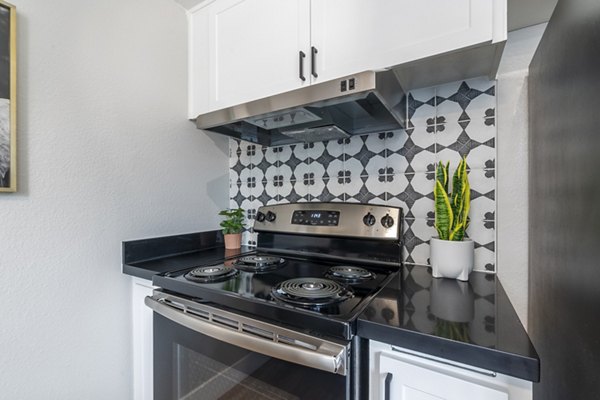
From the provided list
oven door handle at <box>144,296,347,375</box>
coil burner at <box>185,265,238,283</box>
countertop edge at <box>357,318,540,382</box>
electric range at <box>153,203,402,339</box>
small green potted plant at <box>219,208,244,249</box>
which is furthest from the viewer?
small green potted plant at <box>219,208,244,249</box>

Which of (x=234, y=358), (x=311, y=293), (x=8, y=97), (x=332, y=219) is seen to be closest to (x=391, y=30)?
(x=332, y=219)

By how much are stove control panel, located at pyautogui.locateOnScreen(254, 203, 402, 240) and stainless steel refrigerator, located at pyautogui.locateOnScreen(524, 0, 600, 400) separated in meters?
0.45

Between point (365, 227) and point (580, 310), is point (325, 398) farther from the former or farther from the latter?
point (365, 227)

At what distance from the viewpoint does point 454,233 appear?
958 mm

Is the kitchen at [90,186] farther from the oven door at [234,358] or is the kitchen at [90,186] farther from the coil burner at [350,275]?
the coil burner at [350,275]

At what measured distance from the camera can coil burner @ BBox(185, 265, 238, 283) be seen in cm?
94

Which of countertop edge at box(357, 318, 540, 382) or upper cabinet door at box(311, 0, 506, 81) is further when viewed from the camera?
upper cabinet door at box(311, 0, 506, 81)

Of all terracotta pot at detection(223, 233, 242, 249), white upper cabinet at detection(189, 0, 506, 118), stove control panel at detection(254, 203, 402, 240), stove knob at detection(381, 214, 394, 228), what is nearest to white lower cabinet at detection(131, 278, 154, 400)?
terracotta pot at detection(223, 233, 242, 249)

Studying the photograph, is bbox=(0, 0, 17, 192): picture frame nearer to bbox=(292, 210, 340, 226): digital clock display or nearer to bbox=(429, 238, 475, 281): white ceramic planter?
bbox=(292, 210, 340, 226): digital clock display

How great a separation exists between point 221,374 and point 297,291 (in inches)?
13.6

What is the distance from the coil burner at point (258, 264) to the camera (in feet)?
3.58

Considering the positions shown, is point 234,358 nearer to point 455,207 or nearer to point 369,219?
point 369,219

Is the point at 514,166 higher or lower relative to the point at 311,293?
higher

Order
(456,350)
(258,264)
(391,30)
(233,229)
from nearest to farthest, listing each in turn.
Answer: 1. (456,350)
2. (391,30)
3. (258,264)
4. (233,229)
